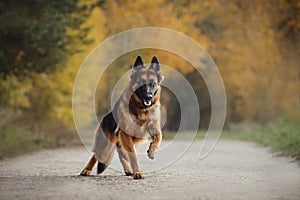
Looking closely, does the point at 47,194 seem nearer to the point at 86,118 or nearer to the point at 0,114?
the point at 0,114

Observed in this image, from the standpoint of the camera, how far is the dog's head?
10555 mm

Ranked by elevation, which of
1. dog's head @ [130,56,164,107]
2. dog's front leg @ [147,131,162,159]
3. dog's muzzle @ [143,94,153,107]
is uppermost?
dog's head @ [130,56,164,107]

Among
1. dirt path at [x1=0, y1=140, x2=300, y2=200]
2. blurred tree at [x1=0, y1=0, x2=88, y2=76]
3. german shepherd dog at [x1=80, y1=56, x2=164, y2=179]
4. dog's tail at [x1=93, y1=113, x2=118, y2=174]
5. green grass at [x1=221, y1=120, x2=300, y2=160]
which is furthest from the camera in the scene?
blurred tree at [x1=0, y1=0, x2=88, y2=76]

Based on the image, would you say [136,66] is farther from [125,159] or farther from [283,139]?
[283,139]

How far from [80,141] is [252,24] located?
14.6 meters

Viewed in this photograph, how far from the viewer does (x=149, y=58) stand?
3075 cm

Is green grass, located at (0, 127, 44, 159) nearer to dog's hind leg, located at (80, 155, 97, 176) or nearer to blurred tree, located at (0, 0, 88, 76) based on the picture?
blurred tree, located at (0, 0, 88, 76)

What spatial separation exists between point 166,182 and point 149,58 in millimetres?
20707

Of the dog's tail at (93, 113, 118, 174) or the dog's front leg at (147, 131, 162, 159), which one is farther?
the dog's tail at (93, 113, 118, 174)

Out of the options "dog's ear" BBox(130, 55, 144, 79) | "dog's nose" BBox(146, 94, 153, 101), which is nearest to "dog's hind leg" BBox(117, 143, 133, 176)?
"dog's nose" BBox(146, 94, 153, 101)

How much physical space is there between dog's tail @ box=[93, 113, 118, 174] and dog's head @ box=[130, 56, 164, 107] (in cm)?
99

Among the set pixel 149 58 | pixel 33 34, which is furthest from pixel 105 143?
pixel 149 58

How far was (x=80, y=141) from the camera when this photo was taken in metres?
25.9

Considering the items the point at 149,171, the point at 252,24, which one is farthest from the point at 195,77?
the point at 149,171
